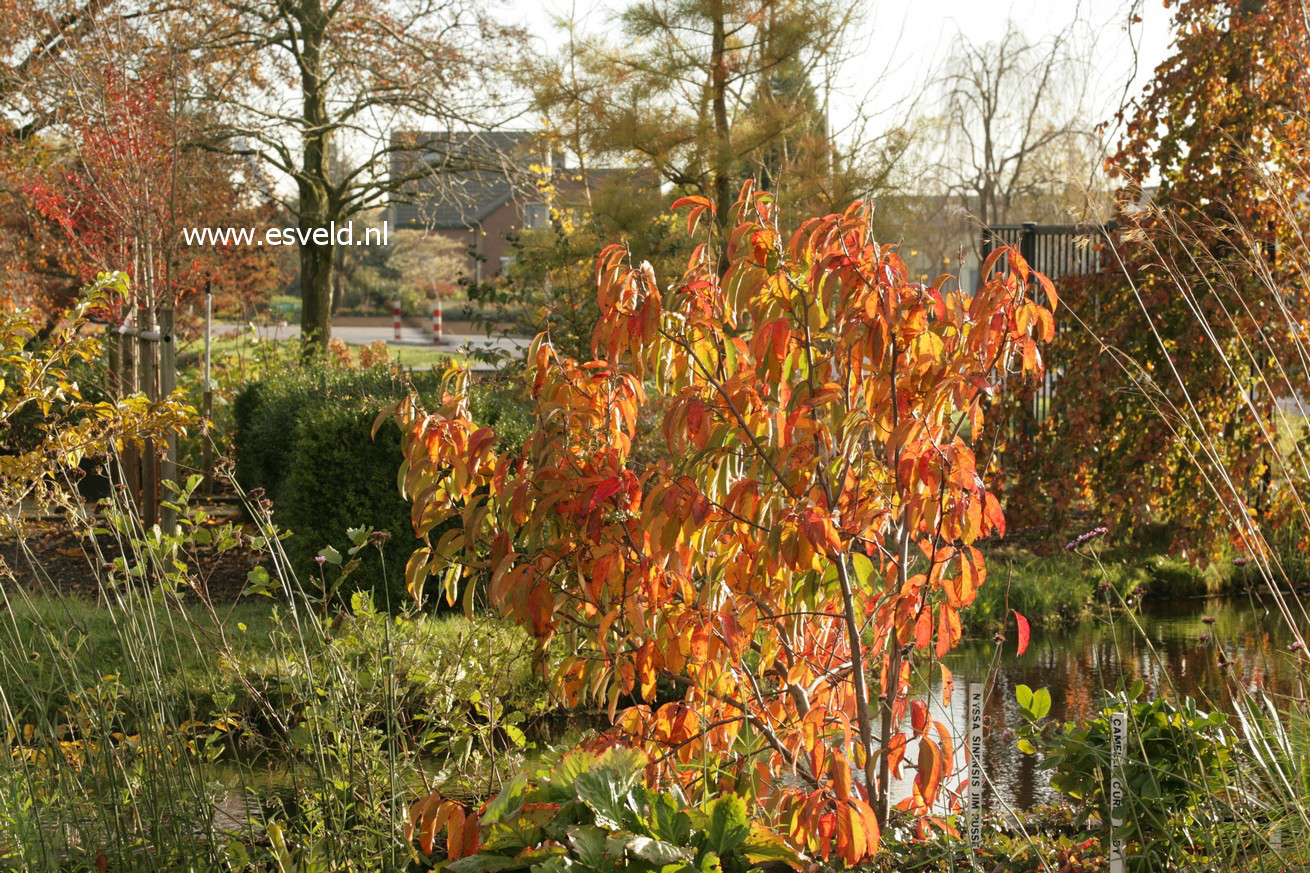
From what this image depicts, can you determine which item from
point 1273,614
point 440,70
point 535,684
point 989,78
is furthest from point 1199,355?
point 989,78

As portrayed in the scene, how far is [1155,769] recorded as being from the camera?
2.46 meters

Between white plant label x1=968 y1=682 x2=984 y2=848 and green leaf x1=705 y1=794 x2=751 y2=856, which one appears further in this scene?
white plant label x1=968 y1=682 x2=984 y2=848

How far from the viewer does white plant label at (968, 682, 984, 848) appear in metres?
2.17

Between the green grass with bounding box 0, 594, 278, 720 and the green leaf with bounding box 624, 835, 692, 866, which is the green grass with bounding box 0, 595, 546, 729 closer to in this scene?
the green grass with bounding box 0, 594, 278, 720

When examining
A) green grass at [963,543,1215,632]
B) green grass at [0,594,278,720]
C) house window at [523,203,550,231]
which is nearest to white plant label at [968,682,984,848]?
green grass at [0,594,278,720]

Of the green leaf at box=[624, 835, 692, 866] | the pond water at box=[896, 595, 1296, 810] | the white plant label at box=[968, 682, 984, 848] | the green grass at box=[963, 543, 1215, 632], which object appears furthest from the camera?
the green grass at box=[963, 543, 1215, 632]

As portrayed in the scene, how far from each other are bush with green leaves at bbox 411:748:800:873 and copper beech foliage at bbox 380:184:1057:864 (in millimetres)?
233

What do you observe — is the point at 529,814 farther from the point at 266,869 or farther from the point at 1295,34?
the point at 1295,34

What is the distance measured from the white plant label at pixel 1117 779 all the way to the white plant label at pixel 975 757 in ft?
0.74

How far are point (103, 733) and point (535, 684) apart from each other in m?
2.71

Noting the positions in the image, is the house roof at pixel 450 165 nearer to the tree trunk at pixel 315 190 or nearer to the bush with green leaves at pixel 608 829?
the tree trunk at pixel 315 190

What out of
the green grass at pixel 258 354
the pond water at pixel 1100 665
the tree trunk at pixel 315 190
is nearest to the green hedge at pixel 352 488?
the green grass at pixel 258 354

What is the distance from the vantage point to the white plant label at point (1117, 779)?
2.13 meters

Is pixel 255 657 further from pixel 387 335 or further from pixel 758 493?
pixel 387 335
